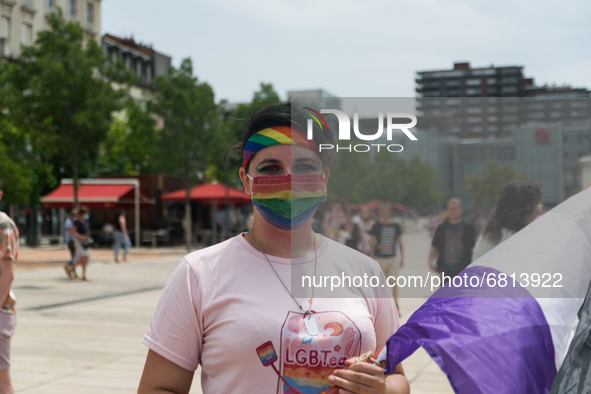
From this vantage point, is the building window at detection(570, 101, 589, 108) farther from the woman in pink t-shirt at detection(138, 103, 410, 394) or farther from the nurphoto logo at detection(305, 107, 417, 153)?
the woman in pink t-shirt at detection(138, 103, 410, 394)

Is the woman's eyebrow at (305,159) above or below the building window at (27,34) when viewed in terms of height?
below

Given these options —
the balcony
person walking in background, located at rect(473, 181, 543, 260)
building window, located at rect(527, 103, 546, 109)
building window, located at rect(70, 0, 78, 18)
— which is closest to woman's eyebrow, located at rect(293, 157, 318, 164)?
person walking in background, located at rect(473, 181, 543, 260)

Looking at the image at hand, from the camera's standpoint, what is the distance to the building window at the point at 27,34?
40.8 metres

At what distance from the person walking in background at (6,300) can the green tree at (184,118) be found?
21.4 metres

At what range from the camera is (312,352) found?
171cm

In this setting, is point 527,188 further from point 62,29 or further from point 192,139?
point 192,139

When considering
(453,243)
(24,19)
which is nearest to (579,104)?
(453,243)

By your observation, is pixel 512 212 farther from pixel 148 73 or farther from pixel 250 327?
pixel 148 73

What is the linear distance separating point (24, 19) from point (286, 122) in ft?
144

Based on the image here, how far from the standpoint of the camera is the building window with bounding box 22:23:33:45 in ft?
134

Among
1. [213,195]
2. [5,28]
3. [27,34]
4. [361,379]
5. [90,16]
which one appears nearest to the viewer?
[361,379]

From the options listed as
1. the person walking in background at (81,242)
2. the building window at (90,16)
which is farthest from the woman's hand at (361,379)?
the building window at (90,16)

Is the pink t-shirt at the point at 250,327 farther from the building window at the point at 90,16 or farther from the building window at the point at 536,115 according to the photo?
the building window at the point at 90,16

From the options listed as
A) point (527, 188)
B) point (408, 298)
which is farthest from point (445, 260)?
point (527, 188)
